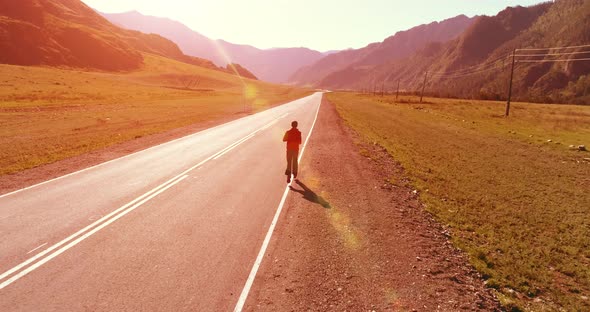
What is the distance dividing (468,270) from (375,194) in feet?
15.4

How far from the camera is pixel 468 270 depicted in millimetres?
6867

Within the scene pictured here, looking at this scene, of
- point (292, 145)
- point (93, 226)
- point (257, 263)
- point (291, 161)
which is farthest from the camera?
point (291, 161)

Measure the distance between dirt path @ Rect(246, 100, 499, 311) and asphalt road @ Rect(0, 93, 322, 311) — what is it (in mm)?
631

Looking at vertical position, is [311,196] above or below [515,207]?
above

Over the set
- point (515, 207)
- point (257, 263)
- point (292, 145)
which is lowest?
point (515, 207)

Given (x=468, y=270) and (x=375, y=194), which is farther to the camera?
(x=375, y=194)

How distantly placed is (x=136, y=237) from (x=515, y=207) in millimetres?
11289

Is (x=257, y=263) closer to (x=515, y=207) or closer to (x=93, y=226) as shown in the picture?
(x=93, y=226)

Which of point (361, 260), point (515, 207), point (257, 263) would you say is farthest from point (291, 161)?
point (515, 207)

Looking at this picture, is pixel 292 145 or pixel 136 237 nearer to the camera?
pixel 136 237

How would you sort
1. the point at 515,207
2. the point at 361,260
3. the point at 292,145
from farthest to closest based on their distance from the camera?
the point at 292,145
the point at 515,207
the point at 361,260

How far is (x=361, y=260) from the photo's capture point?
699cm

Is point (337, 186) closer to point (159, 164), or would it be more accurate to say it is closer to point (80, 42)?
point (159, 164)

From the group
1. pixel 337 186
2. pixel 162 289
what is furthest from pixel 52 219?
pixel 337 186
